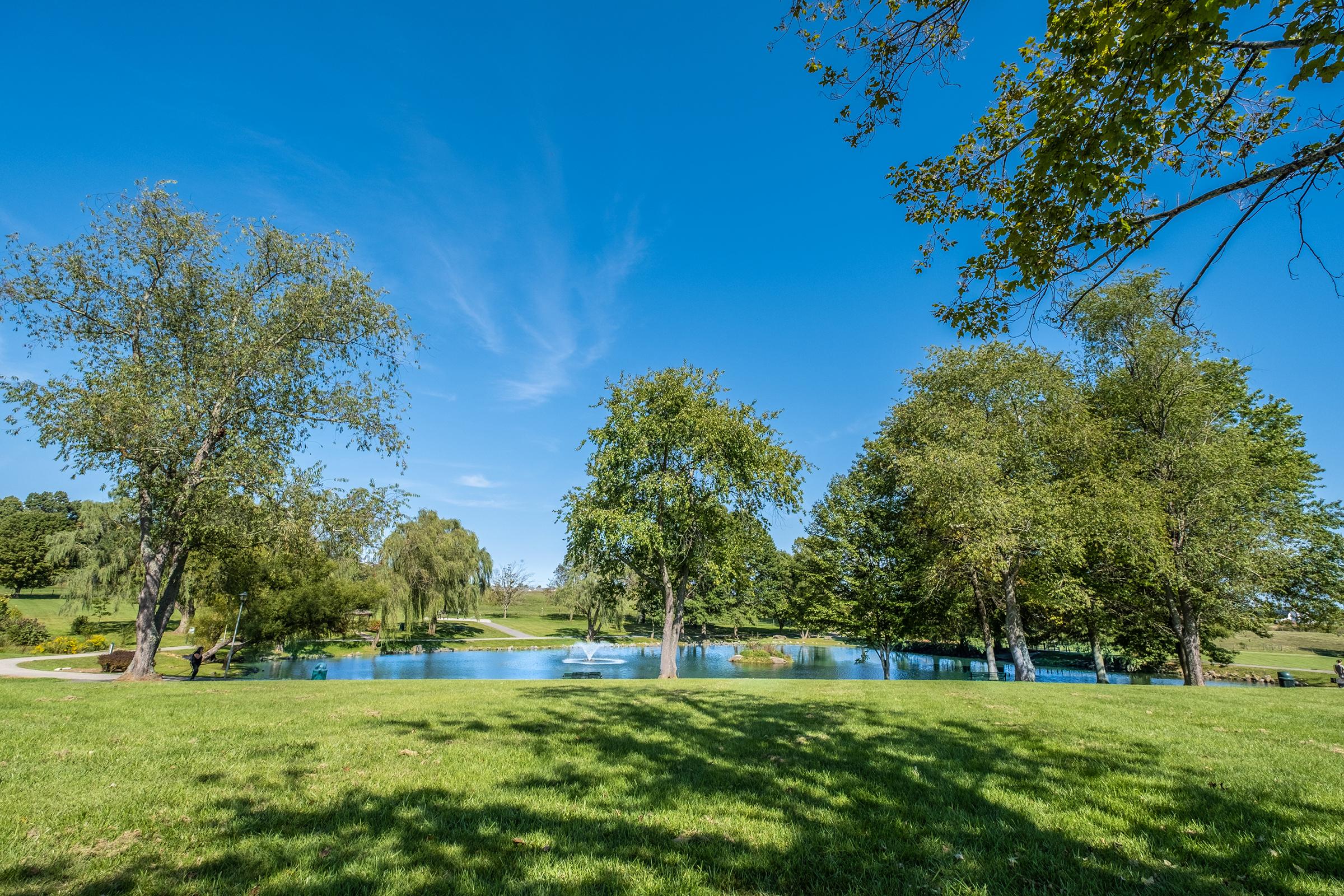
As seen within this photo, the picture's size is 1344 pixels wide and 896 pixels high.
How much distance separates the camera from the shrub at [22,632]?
3231cm

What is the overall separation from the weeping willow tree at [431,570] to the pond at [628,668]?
4.19m

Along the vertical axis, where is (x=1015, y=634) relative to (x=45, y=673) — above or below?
above

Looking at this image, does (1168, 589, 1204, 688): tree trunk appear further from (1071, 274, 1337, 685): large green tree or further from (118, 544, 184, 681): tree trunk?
(118, 544, 184, 681): tree trunk

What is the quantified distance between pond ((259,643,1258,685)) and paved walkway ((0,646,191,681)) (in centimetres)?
760

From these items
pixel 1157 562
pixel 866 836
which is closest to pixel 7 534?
pixel 866 836

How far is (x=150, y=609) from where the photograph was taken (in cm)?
1838

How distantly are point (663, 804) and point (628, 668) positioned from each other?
1439 inches

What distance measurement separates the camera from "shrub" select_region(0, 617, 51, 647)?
106 feet

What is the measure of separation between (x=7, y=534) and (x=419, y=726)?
324 feet

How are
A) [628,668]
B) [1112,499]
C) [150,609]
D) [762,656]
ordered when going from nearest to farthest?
[150,609], [1112,499], [628,668], [762,656]

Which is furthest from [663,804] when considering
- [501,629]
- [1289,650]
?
[1289,650]

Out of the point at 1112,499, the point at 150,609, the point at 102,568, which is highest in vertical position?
the point at 1112,499

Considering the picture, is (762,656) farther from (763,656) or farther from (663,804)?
(663,804)

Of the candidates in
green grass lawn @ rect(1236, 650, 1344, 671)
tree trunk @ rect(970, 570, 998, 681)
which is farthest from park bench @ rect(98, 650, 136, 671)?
green grass lawn @ rect(1236, 650, 1344, 671)
